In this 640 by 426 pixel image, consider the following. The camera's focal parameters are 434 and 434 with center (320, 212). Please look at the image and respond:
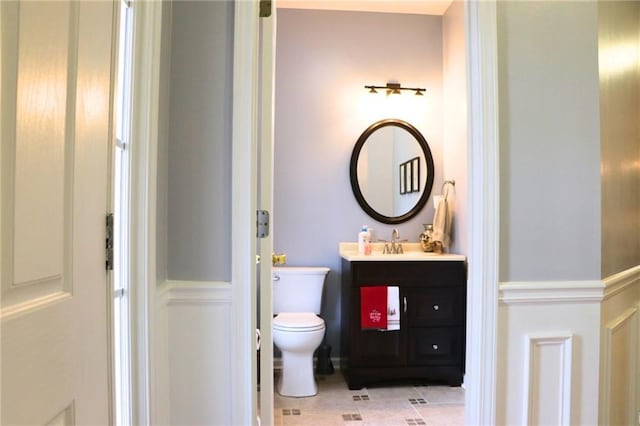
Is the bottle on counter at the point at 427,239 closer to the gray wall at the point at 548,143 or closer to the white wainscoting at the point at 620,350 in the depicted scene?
the white wainscoting at the point at 620,350

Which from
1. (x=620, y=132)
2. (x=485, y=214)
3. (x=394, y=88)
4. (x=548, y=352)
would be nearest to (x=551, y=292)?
(x=548, y=352)

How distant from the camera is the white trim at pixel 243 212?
1.44m

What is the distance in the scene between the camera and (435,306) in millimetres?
2887

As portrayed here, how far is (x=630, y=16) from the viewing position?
79.4 inches

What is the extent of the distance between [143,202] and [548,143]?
1429 millimetres

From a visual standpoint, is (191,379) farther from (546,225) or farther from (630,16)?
(630,16)

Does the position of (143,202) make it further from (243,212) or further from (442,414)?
(442,414)

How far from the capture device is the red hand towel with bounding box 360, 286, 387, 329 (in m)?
2.83

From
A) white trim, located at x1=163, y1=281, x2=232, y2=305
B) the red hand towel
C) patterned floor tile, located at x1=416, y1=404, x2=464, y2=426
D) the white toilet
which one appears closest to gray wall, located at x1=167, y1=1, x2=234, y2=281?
white trim, located at x1=163, y1=281, x2=232, y2=305

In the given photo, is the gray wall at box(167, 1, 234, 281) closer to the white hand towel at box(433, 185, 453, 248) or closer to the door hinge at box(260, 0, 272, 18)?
the door hinge at box(260, 0, 272, 18)

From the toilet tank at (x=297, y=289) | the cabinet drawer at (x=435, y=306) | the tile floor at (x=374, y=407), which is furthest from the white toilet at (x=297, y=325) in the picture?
the cabinet drawer at (x=435, y=306)

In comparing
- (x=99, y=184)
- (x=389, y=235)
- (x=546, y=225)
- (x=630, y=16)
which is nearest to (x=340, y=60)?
(x=389, y=235)

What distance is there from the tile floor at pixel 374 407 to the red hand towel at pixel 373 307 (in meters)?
0.44

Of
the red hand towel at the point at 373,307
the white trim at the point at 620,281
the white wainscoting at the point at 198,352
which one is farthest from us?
the red hand towel at the point at 373,307
